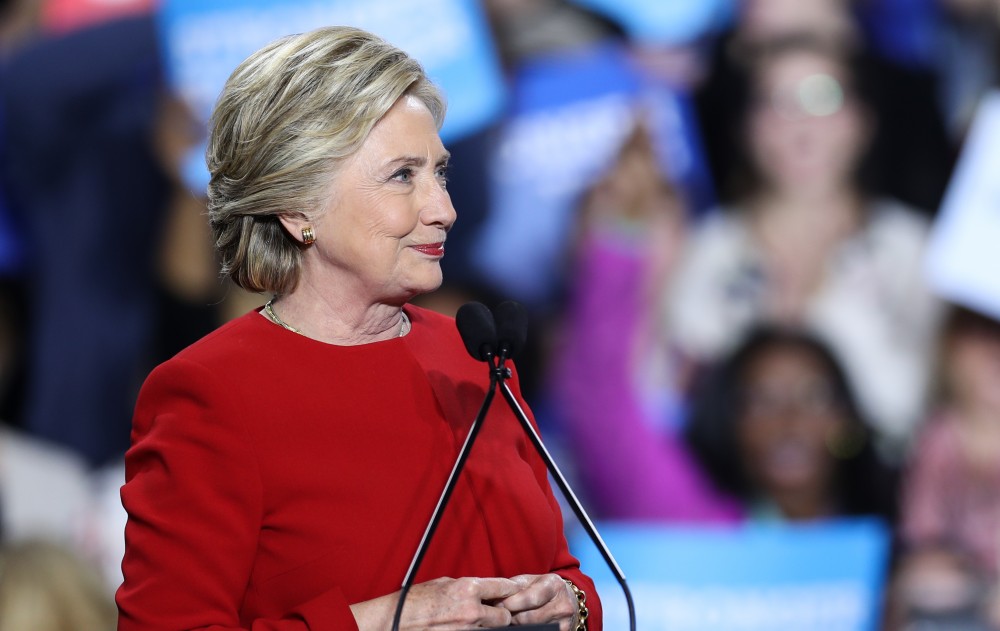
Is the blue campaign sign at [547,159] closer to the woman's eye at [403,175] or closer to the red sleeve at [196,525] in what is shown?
the woman's eye at [403,175]

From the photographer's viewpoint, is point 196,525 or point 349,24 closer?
point 196,525

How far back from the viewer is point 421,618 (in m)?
1.42

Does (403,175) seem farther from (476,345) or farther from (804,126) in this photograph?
(804,126)

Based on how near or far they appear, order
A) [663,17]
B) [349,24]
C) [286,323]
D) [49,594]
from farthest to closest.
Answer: [663,17]
[349,24]
[49,594]
[286,323]

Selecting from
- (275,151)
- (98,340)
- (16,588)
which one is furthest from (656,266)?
(275,151)

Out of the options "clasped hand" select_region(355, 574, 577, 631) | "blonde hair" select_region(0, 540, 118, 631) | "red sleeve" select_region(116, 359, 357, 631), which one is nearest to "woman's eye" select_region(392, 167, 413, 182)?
"red sleeve" select_region(116, 359, 357, 631)

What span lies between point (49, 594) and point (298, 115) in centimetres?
132

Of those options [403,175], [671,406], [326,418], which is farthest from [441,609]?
[671,406]

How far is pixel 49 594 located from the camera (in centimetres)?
234

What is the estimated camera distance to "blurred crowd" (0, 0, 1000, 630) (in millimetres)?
3869

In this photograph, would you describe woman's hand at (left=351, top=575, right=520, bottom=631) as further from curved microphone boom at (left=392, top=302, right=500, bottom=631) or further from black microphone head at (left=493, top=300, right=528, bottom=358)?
black microphone head at (left=493, top=300, right=528, bottom=358)

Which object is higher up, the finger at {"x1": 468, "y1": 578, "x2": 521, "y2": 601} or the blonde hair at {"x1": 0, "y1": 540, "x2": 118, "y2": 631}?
the finger at {"x1": 468, "y1": 578, "x2": 521, "y2": 601}

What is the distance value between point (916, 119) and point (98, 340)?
111 inches

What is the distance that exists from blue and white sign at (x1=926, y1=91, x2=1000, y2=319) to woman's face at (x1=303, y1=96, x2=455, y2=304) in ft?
9.67
